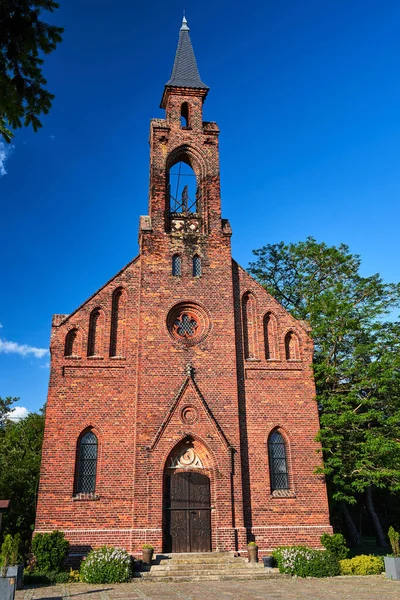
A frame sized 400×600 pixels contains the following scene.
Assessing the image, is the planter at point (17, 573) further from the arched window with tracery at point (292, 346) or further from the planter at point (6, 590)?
A: the arched window with tracery at point (292, 346)

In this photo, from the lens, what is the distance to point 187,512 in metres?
18.3

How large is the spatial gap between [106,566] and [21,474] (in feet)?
38.0

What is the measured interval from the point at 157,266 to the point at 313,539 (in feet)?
40.1

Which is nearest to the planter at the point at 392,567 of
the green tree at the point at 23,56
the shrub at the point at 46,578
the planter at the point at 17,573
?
the shrub at the point at 46,578

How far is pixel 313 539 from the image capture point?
61.1 feet

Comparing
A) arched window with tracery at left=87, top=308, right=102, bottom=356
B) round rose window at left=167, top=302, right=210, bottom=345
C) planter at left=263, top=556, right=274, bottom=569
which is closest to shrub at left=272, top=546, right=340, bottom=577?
planter at left=263, top=556, right=274, bottom=569

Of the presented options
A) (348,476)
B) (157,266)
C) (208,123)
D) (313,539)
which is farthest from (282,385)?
(208,123)

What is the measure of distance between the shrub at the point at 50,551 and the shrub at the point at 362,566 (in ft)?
30.5

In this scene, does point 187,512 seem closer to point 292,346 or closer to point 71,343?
point 71,343

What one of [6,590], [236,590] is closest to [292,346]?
[236,590]

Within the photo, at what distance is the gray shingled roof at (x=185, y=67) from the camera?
25125 mm

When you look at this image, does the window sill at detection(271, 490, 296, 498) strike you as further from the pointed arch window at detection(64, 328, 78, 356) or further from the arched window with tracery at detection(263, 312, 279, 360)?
the pointed arch window at detection(64, 328, 78, 356)

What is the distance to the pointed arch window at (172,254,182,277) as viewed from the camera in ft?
70.8

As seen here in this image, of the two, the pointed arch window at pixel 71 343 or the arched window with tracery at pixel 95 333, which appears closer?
the pointed arch window at pixel 71 343
